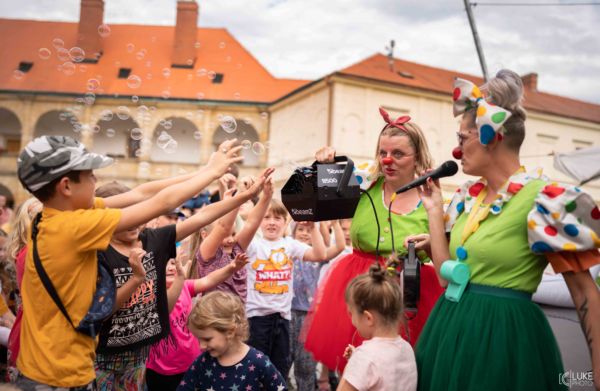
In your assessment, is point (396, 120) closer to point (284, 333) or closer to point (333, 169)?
point (333, 169)

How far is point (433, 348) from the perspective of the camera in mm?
2230

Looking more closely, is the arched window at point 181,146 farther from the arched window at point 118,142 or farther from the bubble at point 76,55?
the bubble at point 76,55

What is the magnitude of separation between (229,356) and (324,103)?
69.9 feet

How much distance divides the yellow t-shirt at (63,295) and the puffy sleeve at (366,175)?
130cm

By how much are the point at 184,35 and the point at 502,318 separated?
28170 mm

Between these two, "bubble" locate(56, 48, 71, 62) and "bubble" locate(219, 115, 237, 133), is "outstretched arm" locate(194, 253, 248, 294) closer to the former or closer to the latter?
"bubble" locate(219, 115, 237, 133)

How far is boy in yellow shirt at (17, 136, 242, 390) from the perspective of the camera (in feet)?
7.11

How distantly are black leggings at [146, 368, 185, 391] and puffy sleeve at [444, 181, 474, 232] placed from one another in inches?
85.1

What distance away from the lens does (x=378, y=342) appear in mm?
2326

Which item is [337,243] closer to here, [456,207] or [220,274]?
[220,274]

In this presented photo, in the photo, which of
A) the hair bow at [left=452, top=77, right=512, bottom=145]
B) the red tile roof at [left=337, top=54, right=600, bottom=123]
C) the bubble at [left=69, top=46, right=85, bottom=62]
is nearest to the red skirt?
the hair bow at [left=452, top=77, right=512, bottom=145]

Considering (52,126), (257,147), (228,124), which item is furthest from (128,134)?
A: (257,147)

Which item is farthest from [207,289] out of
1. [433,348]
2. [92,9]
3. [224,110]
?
[92,9]

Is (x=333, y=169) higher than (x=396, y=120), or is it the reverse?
(x=396, y=120)
